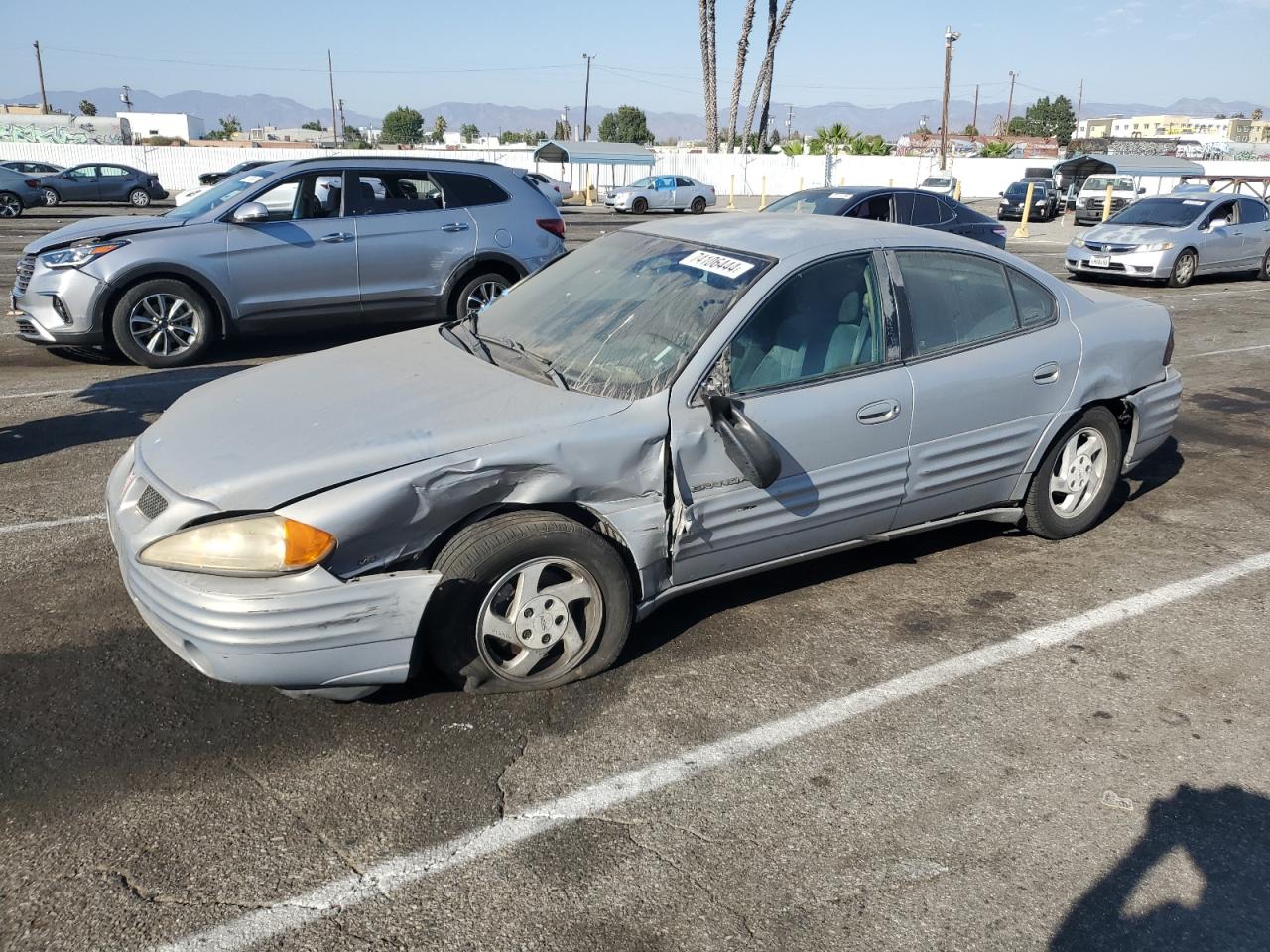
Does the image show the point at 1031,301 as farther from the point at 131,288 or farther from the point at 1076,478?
the point at 131,288

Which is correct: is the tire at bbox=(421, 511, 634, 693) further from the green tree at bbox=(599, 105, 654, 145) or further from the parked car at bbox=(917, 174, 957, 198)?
the green tree at bbox=(599, 105, 654, 145)

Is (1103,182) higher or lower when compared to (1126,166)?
lower

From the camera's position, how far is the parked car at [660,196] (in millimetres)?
35844

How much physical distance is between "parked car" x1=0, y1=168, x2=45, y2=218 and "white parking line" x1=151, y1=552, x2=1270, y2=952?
1152 inches

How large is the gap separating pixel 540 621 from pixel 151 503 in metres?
1.32

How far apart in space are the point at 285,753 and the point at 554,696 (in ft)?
2.94

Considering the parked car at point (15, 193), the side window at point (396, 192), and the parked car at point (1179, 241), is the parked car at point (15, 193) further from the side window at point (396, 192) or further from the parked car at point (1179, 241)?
the parked car at point (1179, 241)

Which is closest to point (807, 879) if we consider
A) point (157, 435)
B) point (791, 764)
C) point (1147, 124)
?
point (791, 764)

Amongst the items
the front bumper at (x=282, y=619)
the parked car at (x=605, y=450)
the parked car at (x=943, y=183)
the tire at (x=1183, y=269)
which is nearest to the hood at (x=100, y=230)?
the parked car at (x=605, y=450)

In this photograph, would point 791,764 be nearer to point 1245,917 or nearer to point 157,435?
point 1245,917

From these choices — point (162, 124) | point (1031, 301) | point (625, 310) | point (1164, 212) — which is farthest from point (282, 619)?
point (162, 124)

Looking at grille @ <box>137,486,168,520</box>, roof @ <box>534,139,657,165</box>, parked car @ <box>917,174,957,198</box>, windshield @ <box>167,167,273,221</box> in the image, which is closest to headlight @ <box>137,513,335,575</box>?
grille @ <box>137,486,168,520</box>

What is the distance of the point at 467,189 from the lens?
9.33 m

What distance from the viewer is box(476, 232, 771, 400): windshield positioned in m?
3.81
